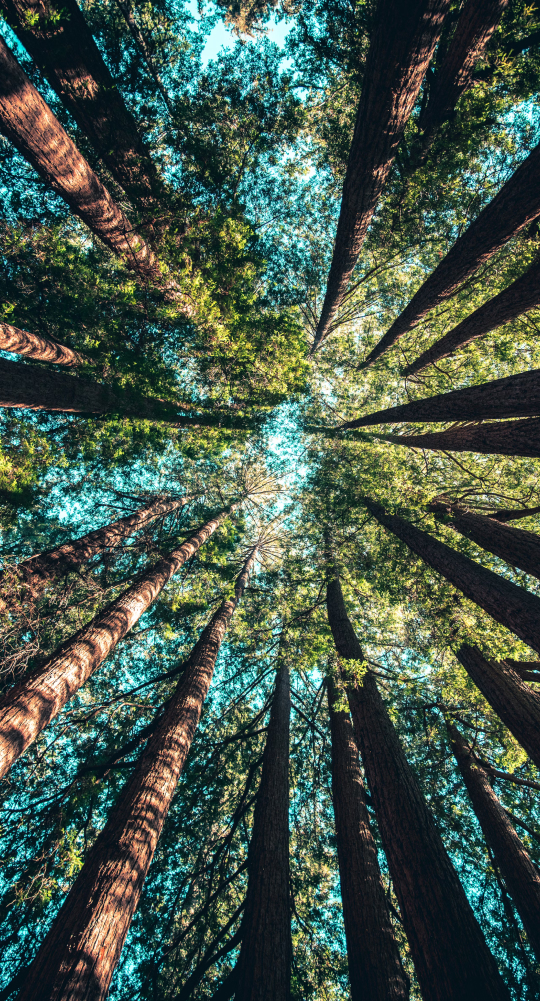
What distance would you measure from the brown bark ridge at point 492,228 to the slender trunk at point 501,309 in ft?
2.44

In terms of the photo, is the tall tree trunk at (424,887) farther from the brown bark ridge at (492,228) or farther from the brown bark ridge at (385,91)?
the brown bark ridge at (385,91)

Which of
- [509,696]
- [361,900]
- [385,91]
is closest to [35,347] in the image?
[385,91]

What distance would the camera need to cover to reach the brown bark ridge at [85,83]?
4.95 metres

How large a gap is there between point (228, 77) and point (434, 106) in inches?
172

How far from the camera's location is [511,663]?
6176 millimetres

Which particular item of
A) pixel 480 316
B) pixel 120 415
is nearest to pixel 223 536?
pixel 120 415

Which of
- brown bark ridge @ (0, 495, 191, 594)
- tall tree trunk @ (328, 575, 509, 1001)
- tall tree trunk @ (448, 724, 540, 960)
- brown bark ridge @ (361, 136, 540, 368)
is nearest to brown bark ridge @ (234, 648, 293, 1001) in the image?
tall tree trunk @ (328, 575, 509, 1001)

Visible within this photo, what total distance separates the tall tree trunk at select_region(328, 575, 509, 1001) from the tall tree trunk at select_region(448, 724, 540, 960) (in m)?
1.78

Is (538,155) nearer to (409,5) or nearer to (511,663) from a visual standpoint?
(409,5)

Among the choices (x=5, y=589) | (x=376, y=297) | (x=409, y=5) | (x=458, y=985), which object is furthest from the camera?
(x=376, y=297)

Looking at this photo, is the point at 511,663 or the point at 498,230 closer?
the point at 498,230

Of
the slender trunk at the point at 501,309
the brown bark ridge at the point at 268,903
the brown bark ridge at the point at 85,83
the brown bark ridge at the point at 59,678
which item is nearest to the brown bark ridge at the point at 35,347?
the brown bark ridge at the point at 85,83

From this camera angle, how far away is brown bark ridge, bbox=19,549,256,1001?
241cm

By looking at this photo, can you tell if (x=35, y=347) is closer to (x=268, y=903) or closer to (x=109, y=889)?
(x=109, y=889)
